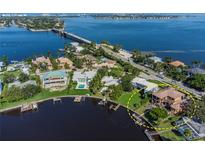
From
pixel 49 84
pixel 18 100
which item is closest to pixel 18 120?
pixel 18 100

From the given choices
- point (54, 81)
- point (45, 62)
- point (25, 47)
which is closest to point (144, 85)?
point (54, 81)

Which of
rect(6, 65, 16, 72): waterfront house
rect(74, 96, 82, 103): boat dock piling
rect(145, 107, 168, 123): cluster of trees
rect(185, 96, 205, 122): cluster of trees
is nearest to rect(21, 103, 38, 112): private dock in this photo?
rect(74, 96, 82, 103): boat dock piling

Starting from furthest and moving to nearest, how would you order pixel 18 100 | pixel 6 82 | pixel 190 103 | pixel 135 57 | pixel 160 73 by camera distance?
pixel 135 57, pixel 160 73, pixel 6 82, pixel 18 100, pixel 190 103

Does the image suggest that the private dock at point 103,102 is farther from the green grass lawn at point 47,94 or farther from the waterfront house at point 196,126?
the waterfront house at point 196,126

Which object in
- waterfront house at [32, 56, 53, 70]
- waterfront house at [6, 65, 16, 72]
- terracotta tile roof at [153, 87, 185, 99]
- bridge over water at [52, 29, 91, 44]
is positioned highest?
bridge over water at [52, 29, 91, 44]

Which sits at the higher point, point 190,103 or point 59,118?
point 190,103

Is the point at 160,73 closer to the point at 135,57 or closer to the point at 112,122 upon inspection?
the point at 135,57

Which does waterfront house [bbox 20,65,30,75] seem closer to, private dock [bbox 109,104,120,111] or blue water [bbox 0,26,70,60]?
blue water [bbox 0,26,70,60]
